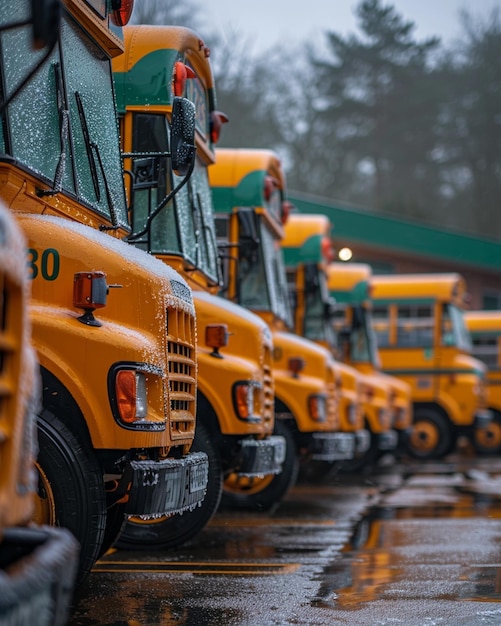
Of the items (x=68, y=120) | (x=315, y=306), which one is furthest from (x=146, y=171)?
(x=315, y=306)

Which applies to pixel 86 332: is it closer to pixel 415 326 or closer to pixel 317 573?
pixel 317 573

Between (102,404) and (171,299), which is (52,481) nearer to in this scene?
(102,404)

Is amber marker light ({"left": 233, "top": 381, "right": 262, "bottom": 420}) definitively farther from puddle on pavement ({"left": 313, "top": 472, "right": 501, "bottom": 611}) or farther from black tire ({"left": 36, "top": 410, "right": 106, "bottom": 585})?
black tire ({"left": 36, "top": 410, "right": 106, "bottom": 585})

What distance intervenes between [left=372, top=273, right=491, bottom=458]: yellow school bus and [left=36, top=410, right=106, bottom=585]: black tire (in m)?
16.5

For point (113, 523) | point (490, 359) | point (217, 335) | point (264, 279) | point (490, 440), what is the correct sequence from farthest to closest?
point (490, 359), point (490, 440), point (264, 279), point (217, 335), point (113, 523)

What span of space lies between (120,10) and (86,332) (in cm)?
239

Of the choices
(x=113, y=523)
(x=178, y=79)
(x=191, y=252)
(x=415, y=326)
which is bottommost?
(x=113, y=523)

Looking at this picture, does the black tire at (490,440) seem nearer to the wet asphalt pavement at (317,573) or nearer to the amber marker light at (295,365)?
the wet asphalt pavement at (317,573)

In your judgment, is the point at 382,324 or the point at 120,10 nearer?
the point at 120,10

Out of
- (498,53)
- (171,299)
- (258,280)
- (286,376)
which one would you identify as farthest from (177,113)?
(498,53)

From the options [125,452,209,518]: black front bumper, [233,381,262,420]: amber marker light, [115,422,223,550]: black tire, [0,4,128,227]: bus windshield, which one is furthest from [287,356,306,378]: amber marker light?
[125,452,209,518]: black front bumper

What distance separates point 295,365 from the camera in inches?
466

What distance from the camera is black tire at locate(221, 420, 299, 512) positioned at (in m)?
10.7

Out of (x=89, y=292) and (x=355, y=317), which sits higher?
(x=355, y=317)
